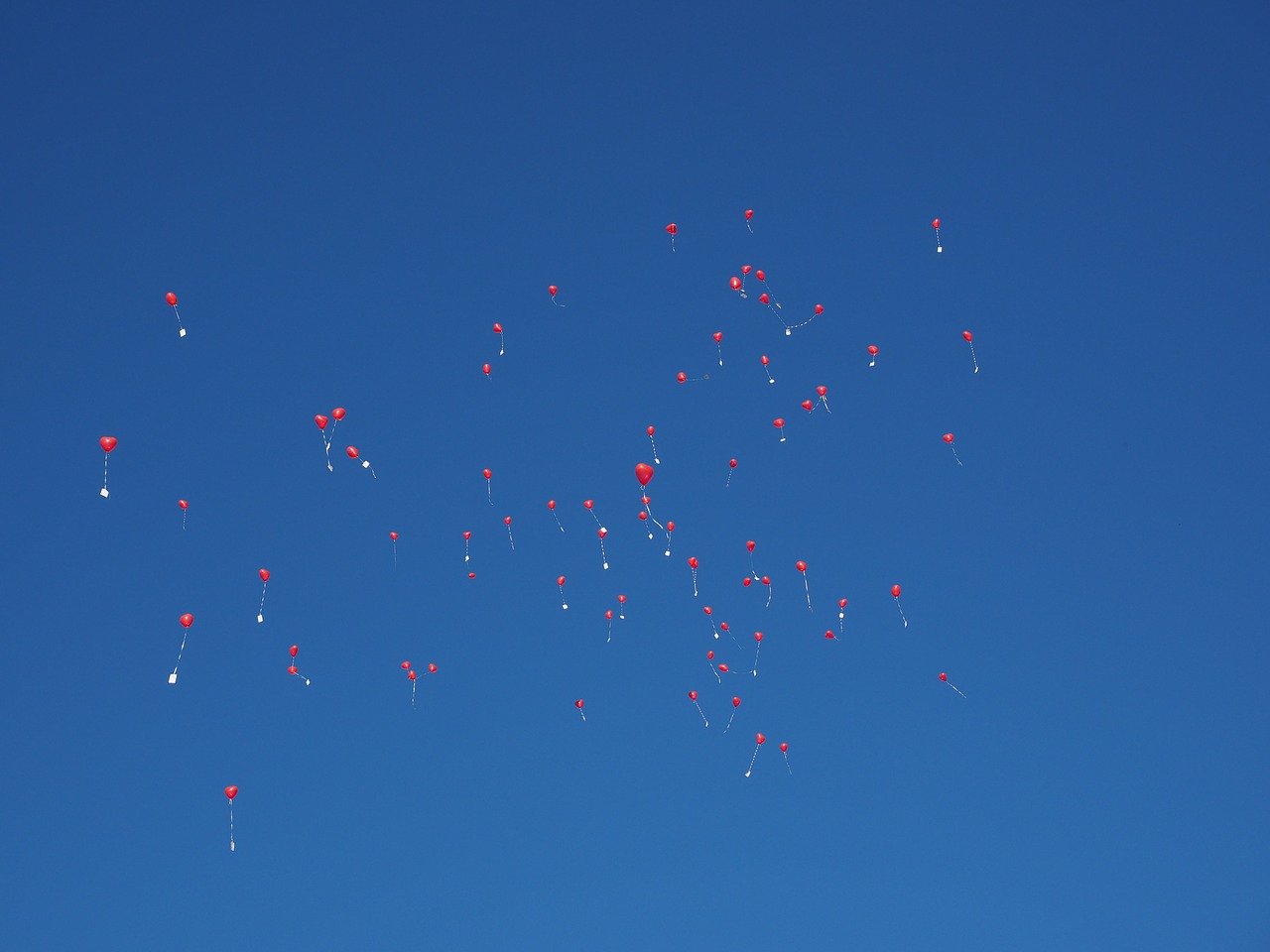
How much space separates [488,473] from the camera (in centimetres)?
710

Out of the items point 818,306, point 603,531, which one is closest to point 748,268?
point 818,306

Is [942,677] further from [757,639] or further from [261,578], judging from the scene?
[261,578]

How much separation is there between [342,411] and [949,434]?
3.69m

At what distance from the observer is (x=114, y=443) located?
6461mm

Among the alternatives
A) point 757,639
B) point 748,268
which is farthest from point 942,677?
point 748,268

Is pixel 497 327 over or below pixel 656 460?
over

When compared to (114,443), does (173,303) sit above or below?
above

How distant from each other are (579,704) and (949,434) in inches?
110

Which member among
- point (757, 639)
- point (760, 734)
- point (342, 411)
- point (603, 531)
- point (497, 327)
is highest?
point (497, 327)

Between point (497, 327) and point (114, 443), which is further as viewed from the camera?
point (497, 327)

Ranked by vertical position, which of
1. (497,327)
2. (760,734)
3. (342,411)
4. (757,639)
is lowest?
(760,734)

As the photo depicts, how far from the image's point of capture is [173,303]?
6734mm

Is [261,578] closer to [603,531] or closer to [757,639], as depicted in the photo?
[603,531]

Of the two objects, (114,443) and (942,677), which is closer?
(114,443)
